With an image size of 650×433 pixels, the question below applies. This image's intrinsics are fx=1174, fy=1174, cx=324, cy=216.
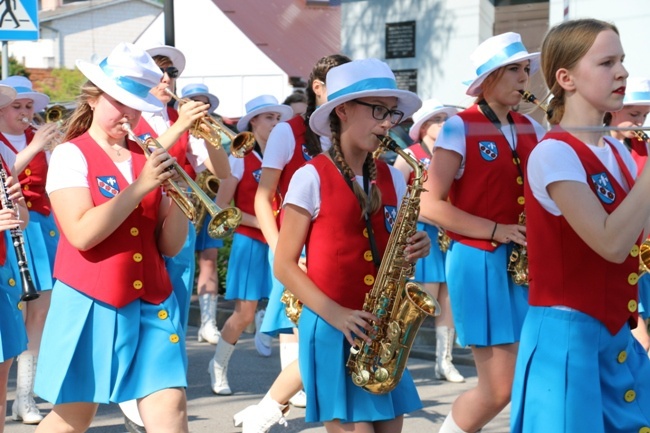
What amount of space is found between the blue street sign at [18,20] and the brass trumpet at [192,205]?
5.45 metres

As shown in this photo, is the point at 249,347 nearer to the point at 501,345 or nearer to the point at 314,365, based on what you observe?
the point at 501,345

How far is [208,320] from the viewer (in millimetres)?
10734

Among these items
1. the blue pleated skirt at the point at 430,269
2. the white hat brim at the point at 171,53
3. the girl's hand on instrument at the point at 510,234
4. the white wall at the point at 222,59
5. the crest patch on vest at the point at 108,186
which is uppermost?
the white wall at the point at 222,59

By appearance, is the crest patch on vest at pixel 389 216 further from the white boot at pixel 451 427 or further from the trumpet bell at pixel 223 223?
the white boot at pixel 451 427

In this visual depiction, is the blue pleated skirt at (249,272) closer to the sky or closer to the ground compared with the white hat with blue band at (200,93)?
closer to the ground

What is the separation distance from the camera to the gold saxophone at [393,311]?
4.28 meters

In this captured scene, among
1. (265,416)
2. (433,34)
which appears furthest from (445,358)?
(433,34)

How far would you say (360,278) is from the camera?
4449 mm

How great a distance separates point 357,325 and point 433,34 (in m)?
11.7

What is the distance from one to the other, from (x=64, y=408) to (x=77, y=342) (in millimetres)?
282

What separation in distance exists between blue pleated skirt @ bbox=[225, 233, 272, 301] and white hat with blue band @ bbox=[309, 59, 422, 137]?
4.37 m

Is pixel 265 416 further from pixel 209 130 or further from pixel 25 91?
pixel 25 91

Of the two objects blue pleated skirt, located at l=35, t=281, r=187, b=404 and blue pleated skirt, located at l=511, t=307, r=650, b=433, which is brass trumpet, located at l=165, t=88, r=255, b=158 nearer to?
blue pleated skirt, located at l=35, t=281, r=187, b=404

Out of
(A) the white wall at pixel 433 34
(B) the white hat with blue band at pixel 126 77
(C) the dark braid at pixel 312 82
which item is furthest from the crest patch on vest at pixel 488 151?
(A) the white wall at pixel 433 34
